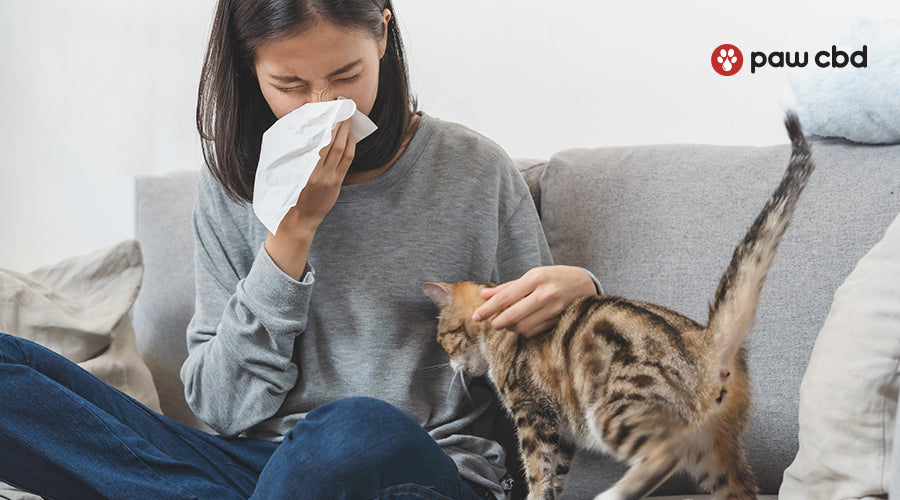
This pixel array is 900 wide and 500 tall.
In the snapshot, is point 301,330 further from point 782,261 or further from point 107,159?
point 107,159

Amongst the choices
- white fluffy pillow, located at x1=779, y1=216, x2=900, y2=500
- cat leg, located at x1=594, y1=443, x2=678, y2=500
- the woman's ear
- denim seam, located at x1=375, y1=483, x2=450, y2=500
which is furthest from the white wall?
denim seam, located at x1=375, y1=483, x2=450, y2=500

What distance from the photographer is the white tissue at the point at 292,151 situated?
100 cm

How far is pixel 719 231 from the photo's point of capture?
4.13ft

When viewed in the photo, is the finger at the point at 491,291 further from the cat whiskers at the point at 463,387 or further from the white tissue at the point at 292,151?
the white tissue at the point at 292,151

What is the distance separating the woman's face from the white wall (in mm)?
709

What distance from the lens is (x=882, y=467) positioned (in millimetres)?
814

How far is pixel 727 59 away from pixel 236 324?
1132 mm

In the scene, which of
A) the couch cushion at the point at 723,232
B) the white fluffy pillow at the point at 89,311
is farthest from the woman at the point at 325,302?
the white fluffy pillow at the point at 89,311

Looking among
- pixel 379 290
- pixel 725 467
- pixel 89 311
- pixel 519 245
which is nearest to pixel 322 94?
pixel 379 290

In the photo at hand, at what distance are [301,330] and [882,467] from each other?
762 millimetres

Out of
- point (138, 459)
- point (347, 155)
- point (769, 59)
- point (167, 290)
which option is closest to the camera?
point (138, 459)

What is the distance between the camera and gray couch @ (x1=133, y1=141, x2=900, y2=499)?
1.15m

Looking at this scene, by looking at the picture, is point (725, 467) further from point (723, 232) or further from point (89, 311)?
point (89, 311)

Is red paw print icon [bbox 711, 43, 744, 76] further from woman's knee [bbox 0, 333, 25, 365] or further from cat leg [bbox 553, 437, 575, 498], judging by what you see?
woman's knee [bbox 0, 333, 25, 365]
